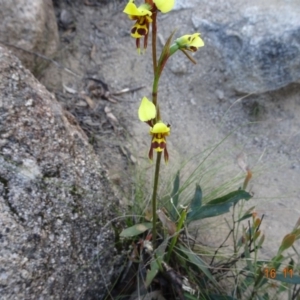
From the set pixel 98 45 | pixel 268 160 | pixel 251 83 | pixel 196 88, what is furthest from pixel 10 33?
pixel 268 160

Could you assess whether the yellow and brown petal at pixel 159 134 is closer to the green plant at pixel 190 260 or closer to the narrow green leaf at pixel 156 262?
the green plant at pixel 190 260

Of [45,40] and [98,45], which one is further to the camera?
[98,45]

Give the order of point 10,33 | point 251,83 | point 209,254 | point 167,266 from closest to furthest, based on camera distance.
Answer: point 167,266 < point 209,254 < point 10,33 < point 251,83

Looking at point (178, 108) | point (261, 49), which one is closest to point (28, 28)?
point (178, 108)

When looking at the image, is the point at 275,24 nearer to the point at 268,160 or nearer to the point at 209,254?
the point at 268,160

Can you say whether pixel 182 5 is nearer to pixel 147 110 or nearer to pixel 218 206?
pixel 218 206

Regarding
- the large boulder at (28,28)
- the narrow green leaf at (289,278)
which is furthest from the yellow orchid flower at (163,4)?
the large boulder at (28,28)
